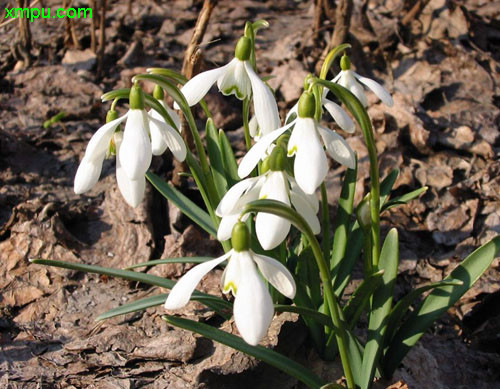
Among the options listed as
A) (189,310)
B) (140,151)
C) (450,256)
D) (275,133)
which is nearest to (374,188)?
(275,133)

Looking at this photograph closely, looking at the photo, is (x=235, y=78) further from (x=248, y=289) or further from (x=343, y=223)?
(x=248, y=289)

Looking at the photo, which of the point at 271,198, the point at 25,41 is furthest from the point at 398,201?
the point at 25,41

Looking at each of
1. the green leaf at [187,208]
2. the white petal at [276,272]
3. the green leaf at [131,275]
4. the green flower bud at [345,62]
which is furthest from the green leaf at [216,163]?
the white petal at [276,272]

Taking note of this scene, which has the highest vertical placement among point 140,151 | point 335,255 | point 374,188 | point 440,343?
point 140,151

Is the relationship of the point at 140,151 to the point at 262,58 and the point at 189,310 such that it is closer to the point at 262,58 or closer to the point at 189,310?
the point at 189,310

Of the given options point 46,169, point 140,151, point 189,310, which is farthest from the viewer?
point 46,169

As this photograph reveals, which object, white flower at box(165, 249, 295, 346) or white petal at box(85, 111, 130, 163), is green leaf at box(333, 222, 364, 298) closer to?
white flower at box(165, 249, 295, 346)
